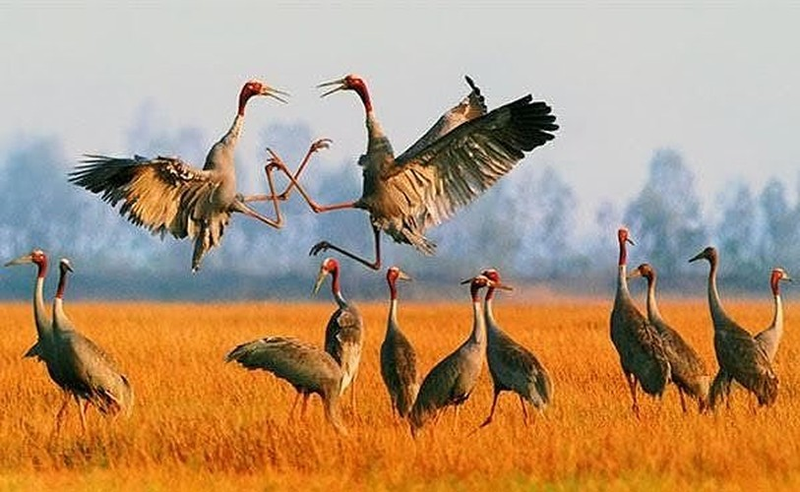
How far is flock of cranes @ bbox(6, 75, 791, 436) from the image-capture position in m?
10.2

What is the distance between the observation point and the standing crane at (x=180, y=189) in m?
10.1

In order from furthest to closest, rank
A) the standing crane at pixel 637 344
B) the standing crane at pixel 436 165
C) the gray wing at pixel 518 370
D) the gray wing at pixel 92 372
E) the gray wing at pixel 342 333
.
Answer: the standing crane at pixel 637 344, the gray wing at pixel 92 372, the gray wing at pixel 342 333, the gray wing at pixel 518 370, the standing crane at pixel 436 165

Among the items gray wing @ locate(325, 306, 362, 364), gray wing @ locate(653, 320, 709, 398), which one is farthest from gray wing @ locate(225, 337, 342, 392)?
gray wing @ locate(653, 320, 709, 398)

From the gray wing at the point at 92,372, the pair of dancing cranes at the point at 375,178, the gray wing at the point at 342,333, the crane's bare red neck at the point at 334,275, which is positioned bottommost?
the gray wing at the point at 92,372

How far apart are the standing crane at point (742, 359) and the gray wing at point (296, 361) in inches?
118

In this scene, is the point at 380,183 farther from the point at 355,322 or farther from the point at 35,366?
the point at 35,366

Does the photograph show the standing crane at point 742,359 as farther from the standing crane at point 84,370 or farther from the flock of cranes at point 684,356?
the standing crane at point 84,370

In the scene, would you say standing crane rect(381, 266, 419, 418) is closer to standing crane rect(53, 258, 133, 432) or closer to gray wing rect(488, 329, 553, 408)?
gray wing rect(488, 329, 553, 408)

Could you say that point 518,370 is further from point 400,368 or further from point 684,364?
point 684,364

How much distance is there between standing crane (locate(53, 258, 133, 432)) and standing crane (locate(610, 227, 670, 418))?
373 centimetres

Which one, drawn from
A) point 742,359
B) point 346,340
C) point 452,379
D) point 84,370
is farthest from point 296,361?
point 742,359

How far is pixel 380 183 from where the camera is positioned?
10336 mm

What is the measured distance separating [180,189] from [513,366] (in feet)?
8.78

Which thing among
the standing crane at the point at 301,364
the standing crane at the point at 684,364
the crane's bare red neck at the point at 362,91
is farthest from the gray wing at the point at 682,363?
the crane's bare red neck at the point at 362,91
